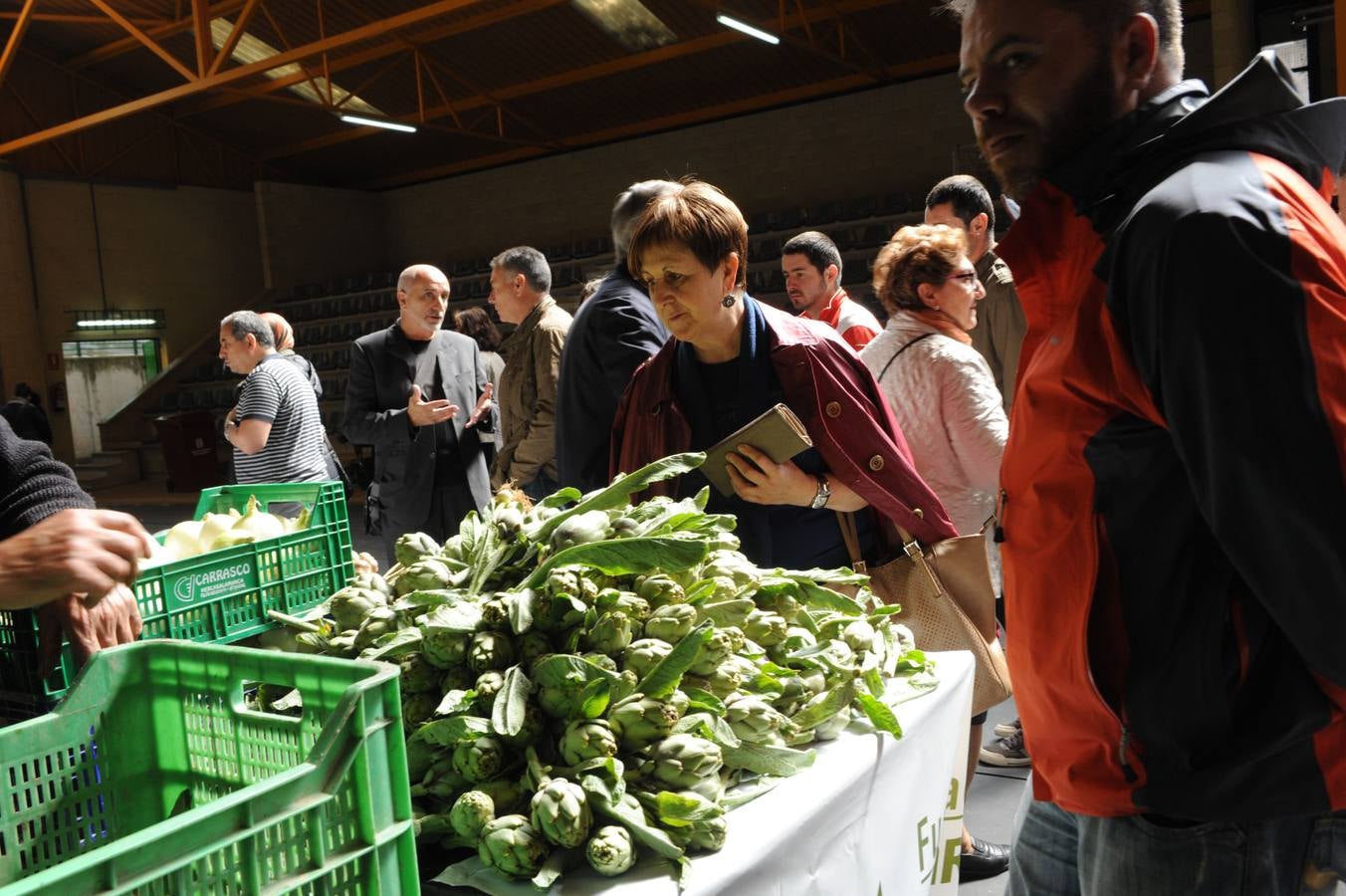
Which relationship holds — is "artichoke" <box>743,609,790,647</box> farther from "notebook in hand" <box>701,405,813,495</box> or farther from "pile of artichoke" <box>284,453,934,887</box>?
"notebook in hand" <box>701,405,813,495</box>

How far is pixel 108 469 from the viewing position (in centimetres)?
1603

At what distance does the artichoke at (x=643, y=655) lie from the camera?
1414 millimetres

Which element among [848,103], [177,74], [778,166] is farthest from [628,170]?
[177,74]

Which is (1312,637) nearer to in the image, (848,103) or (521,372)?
(521,372)

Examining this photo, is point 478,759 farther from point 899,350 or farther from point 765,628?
point 899,350

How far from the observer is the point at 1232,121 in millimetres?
1103

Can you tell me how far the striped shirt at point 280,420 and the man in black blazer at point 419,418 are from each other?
0.26m

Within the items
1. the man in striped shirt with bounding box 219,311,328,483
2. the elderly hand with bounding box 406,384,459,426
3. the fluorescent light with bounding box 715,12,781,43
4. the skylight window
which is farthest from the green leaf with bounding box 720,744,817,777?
the skylight window

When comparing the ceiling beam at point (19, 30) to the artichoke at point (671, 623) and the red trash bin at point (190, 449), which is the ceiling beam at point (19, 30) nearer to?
the red trash bin at point (190, 449)

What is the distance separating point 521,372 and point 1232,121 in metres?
3.39

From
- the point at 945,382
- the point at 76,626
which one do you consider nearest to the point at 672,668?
the point at 76,626

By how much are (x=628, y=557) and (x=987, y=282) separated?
2523mm

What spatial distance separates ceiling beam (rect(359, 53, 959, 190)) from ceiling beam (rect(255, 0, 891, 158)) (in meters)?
0.72

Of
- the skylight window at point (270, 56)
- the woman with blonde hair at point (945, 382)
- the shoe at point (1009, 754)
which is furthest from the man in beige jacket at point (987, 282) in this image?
the skylight window at point (270, 56)
